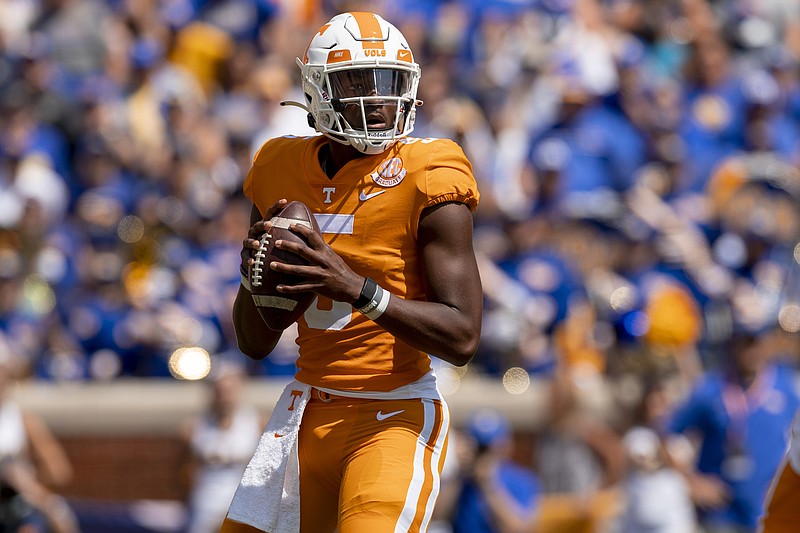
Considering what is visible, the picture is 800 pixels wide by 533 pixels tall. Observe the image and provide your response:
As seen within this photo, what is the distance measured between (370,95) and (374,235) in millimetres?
446

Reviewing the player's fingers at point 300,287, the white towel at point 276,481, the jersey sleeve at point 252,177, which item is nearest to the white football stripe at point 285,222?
the player's fingers at point 300,287

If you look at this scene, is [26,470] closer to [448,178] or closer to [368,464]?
[368,464]

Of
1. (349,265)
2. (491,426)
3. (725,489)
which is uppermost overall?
(349,265)

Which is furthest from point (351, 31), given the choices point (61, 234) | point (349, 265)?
point (61, 234)

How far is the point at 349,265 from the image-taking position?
429 cm

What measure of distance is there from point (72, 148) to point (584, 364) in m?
4.62

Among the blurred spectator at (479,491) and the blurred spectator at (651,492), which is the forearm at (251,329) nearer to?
the blurred spectator at (479,491)

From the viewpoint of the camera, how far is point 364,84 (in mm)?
4309

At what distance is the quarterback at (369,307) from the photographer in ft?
13.7

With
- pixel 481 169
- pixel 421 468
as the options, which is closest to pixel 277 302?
pixel 421 468

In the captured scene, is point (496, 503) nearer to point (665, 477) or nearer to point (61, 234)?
point (665, 477)

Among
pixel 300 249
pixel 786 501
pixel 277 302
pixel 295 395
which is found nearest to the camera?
pixel 300 249

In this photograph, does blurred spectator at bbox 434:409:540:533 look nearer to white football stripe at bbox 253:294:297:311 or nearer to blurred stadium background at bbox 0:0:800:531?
blurred stadium background at bbox 0:0:800:531

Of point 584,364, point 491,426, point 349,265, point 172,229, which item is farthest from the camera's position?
point 172,229
